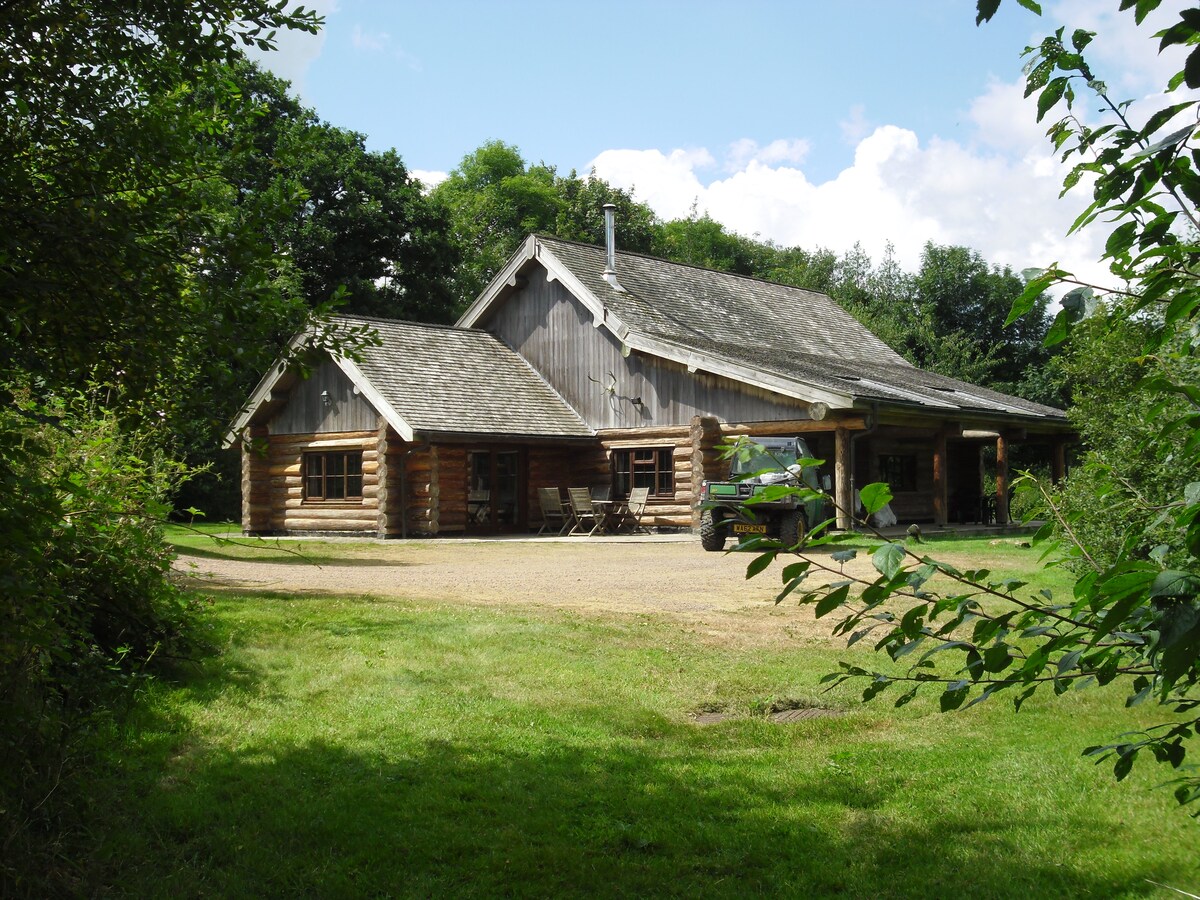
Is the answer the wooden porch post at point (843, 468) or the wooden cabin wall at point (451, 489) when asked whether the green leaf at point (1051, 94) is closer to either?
the wooden porch post at point (843, 468)

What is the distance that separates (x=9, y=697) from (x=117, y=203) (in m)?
2.22

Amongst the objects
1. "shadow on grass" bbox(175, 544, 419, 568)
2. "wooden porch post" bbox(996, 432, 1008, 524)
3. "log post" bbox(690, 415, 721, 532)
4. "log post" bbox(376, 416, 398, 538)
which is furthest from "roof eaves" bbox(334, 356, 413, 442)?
"wooden porch post" bbox(996, 432, 1008, 524)

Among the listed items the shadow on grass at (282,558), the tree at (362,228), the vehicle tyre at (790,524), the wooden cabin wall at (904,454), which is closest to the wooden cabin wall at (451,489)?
the shadow on grass at (282,558)

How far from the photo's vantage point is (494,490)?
26.9 metres

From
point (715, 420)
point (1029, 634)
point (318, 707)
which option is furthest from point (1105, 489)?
point (715, 420)

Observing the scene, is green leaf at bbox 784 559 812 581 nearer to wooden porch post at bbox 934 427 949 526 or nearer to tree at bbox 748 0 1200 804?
tree at bbox 748 0 1200 804

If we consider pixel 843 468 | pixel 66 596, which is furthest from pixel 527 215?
pixel 66 596

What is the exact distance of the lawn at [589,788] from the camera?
4.96 m

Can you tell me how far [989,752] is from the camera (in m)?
6.73

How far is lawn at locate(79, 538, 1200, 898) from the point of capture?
4965 millimetres

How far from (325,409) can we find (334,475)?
1629mm

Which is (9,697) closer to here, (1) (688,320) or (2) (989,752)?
(2) (989,752)

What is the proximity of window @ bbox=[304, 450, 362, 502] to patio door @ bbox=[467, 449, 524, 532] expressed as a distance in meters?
2.68

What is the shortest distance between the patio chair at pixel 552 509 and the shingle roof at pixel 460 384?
1.38 meters
